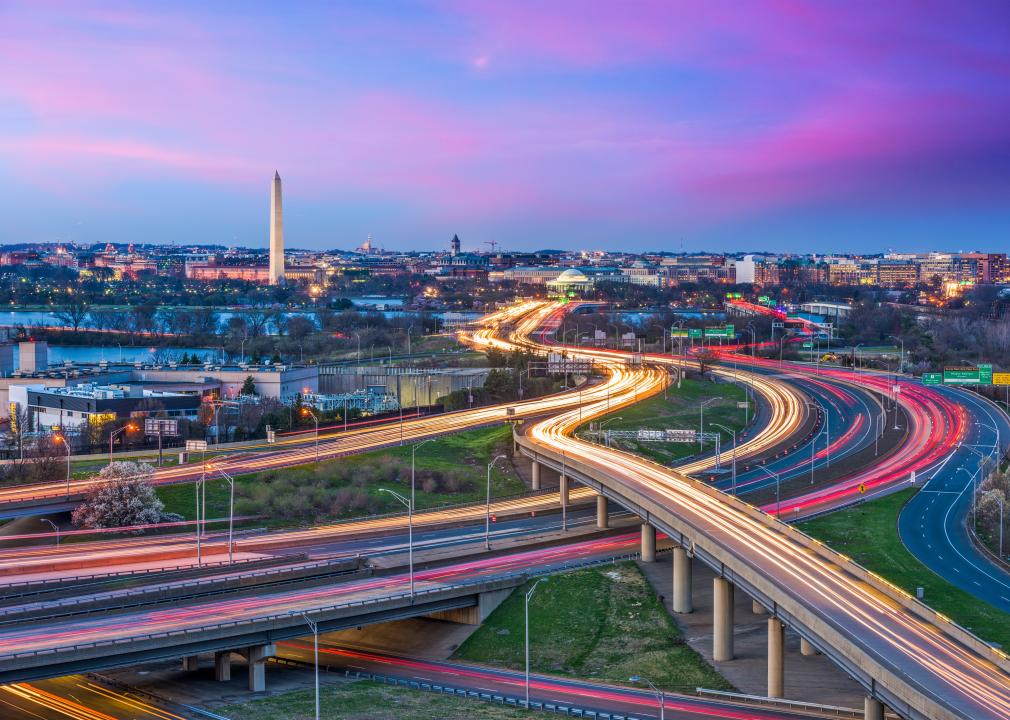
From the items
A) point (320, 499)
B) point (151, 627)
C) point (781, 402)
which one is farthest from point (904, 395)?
point (151, 627)

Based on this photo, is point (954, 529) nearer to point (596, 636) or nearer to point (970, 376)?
point (596, 636)

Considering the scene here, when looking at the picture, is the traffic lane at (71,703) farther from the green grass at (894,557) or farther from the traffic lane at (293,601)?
the green grass at (894,557)

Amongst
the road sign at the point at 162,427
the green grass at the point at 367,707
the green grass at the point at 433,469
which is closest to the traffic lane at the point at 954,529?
the green grass at the point at 367,707

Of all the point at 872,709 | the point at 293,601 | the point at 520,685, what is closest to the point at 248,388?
the point at 293,601

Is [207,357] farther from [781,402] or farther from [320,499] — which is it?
[320,499]

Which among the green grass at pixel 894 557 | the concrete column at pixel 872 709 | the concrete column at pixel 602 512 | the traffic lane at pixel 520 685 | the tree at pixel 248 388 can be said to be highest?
the tree at pixel 248 388

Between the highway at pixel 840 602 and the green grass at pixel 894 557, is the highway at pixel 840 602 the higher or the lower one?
the higher one

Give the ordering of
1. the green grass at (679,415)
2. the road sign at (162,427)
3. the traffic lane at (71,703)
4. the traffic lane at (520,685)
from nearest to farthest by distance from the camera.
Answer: the traffic lane at (71,703) → the traffic lane at (520,685) → the road sign at (162,427) → the green grass at (679,415)
